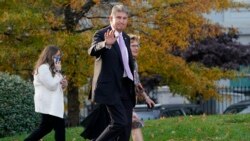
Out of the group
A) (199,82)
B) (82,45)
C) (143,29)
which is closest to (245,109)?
(199,82)

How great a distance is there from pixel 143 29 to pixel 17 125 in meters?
4.73

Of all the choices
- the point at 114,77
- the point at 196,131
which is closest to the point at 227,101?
the point at 196,131

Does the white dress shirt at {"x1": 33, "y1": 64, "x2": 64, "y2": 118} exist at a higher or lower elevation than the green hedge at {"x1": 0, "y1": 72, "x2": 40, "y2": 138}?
higher

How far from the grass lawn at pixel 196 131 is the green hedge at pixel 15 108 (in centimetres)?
50

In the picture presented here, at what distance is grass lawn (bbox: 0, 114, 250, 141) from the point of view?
10.6 metres

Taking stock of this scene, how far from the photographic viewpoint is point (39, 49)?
15.9 metres

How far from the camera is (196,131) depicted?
11031 millimetres

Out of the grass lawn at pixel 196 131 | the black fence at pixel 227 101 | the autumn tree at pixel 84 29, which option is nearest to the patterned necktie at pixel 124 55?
the grass lawn at pixel 196 131

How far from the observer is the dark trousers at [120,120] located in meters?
7.72

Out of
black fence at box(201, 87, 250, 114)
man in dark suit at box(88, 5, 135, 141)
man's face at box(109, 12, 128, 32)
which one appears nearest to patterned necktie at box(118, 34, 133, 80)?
man in dark suit at box(88, 5, 135, 141)

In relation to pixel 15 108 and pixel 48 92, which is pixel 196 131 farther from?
pixel 15 108

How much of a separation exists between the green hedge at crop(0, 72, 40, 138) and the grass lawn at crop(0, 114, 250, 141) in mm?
500

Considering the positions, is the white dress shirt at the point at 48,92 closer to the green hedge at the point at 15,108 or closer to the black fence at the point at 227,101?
the green hedge at the point at 15,108

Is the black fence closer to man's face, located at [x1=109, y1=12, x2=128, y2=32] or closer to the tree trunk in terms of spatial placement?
the tree trunk
